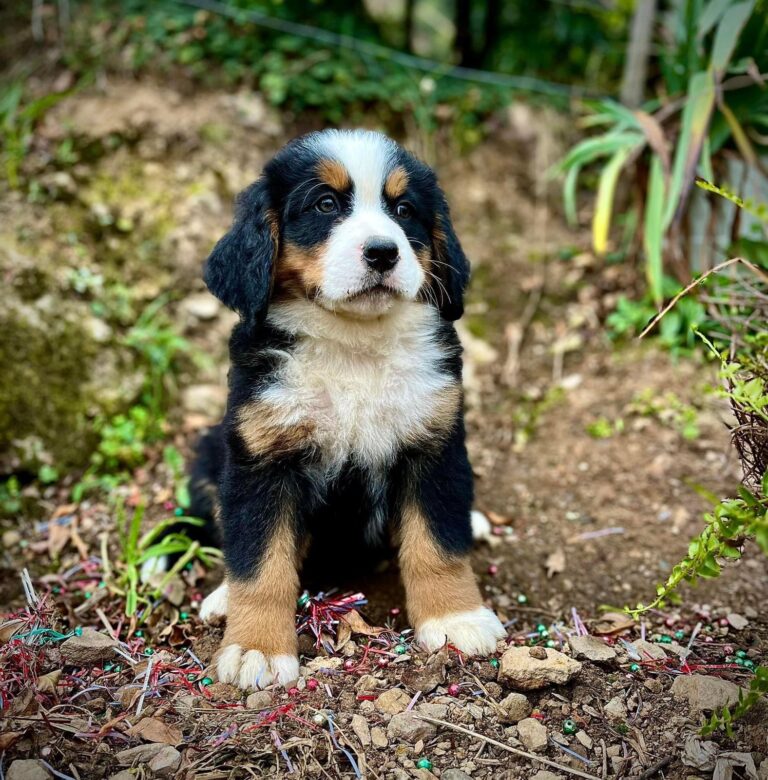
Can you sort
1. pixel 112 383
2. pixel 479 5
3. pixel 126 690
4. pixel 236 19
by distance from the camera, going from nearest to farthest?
pixel 126 690 < pixel 112 383 < pixel 236 19 < pixel 479 5

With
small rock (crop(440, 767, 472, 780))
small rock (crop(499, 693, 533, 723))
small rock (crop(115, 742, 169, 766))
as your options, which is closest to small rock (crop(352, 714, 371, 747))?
small rock (crop(440, 767, 472, 780))

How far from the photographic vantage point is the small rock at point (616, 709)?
2217 millimetres

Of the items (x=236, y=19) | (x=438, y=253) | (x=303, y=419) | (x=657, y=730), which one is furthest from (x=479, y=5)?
(x=657, y=730)

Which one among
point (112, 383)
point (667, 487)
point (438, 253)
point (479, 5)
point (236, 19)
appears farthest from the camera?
point (479, 5)

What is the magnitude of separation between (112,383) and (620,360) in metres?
2.93

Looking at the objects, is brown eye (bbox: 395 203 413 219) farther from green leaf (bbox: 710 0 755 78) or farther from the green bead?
green leaf (bbox: 710 0 755 78)

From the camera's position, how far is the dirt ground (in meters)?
2.09

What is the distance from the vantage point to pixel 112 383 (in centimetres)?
418

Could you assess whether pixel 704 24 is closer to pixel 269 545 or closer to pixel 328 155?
pixel 328 155

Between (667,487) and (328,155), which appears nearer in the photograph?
(328,155)

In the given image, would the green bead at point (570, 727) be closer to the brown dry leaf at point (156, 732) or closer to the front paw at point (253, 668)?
the front paw at point (253, 668)

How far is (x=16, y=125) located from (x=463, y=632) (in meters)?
4.11

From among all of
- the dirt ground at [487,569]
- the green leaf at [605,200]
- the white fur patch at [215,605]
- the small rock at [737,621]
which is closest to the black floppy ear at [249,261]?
the white fur patch at [215,605]

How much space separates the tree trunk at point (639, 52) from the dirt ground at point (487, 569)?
0.70m
